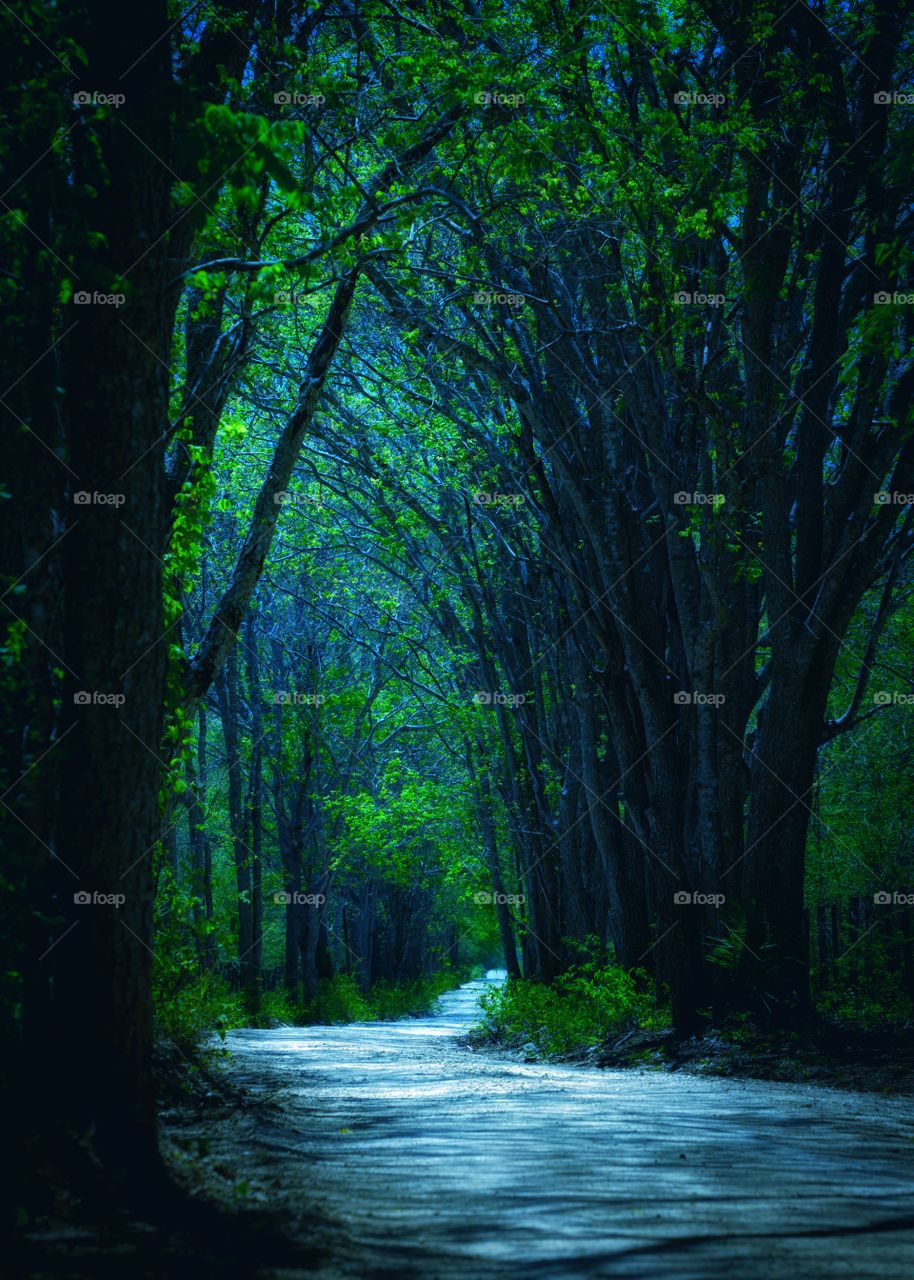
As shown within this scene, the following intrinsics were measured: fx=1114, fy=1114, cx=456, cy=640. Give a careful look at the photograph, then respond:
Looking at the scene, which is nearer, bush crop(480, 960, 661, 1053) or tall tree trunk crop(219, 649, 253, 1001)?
bush crop(480, 960, 661, 1053)

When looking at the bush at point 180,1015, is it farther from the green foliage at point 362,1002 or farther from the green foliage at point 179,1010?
the green foliage at point 362,1002

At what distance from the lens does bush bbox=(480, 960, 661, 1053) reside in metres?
13.7

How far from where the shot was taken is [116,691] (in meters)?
5.05

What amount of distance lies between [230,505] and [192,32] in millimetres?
14392

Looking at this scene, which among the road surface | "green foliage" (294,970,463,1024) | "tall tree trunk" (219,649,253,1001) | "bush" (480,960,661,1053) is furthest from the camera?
"green foliage" (294,970,463,1024)

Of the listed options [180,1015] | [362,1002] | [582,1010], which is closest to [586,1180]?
[180,1015]

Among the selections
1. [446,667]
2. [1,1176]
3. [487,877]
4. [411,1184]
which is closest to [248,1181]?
[411,1184]

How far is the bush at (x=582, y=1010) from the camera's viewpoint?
1366cm

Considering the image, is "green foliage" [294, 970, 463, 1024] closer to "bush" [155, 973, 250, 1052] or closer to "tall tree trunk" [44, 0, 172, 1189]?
"bush" [155, 973, 250, 1052]

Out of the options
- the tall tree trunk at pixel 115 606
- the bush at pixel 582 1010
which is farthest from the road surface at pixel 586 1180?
the bush at pixel 582 1010

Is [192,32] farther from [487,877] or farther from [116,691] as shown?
[487,877]

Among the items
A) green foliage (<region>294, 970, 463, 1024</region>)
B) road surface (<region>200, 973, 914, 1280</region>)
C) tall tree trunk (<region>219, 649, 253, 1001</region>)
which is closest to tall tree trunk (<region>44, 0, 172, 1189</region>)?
road surface (<region>200, 973, 914, 1280</region>)

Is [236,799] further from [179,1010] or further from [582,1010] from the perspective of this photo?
[179,1010]

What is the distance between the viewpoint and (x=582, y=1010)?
49.5ft
